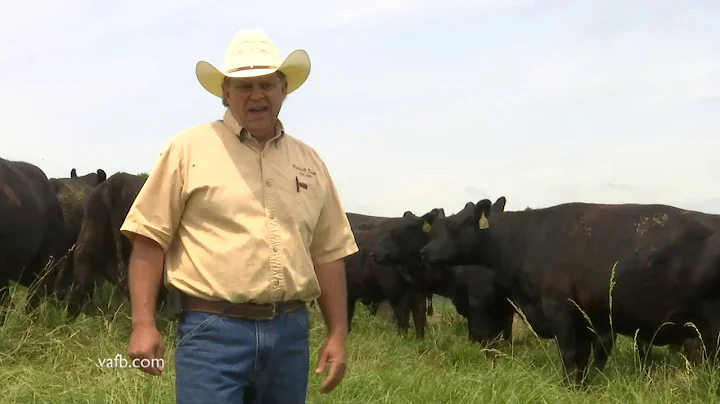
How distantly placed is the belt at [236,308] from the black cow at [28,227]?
5.79 m

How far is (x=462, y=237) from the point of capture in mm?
10117

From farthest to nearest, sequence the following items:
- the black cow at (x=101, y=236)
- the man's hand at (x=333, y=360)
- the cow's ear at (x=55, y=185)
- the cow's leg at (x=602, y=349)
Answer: the cow's ear at (x=55, y=185)
the black cow at (x=101, y=236)
the cow's leg at (x=602, y=349)
the man's hand at (x=333, y=360)

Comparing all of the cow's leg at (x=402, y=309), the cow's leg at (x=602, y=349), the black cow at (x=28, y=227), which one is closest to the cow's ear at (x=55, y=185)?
the black cow at (x=28, y=227)

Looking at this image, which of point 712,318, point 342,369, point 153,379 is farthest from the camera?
point 712,318

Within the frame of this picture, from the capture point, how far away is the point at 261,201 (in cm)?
294

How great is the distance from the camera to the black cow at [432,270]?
10.9 m

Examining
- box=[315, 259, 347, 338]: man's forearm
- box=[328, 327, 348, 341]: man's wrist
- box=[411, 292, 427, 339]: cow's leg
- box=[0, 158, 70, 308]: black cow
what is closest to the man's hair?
box=[315, 259, 347, 338]: man's forearm

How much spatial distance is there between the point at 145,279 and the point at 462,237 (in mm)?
7533

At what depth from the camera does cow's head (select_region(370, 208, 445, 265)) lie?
12.1 m

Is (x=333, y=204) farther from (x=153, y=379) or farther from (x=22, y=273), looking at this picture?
(x=22, y=273)

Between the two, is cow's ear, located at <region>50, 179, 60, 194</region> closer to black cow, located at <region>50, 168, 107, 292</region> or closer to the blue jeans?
black cow, located at <region>50, 168, 107, 292</region>

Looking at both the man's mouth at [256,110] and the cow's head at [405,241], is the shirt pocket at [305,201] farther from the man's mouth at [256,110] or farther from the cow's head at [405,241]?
the cow's head at [405,241]

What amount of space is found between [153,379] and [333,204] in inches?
99.3

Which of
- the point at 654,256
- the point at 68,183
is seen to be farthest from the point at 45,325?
the point at 654,256
